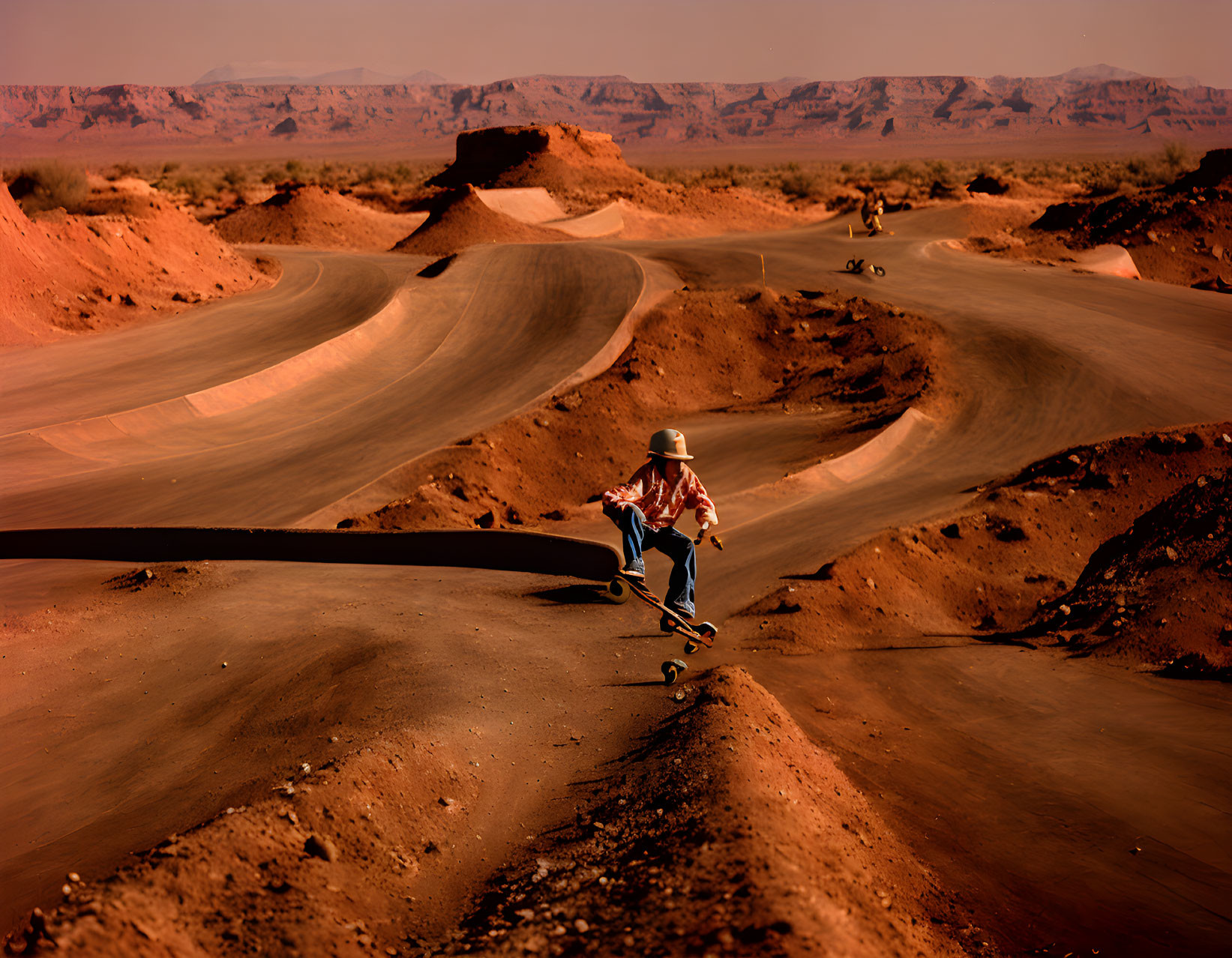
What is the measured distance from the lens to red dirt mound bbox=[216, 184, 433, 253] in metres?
45.8

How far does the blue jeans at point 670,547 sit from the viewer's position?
834 centimetres

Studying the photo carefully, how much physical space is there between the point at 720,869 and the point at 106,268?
100ft

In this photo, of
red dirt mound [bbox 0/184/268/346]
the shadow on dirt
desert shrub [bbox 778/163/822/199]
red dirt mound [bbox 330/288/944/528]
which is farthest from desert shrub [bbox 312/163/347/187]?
the shadow on dirt

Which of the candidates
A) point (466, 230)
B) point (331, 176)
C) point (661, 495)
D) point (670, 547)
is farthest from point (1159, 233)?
point (331, 176)

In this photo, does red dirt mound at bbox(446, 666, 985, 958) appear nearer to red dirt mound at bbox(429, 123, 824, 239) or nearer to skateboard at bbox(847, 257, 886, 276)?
skateboard at bbox(847, 257, 886, 276)

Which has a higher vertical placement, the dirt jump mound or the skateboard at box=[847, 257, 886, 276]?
the dirt jump mound

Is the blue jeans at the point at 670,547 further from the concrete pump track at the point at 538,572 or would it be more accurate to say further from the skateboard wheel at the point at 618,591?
the skateboard wheel at the point at 618,591

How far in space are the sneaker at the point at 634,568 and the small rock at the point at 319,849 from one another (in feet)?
12.9

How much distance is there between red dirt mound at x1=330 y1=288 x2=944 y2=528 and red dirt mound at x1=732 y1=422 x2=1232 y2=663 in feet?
14.9

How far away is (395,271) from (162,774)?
28516 mm

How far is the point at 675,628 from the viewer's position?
30.1 ft

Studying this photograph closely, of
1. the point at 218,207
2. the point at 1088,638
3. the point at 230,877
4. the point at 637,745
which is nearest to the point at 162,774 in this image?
the point at 230,877

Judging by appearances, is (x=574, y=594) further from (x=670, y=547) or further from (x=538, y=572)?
(x=670, y=547)

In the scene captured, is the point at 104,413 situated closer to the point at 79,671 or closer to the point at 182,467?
the point at 182,467
